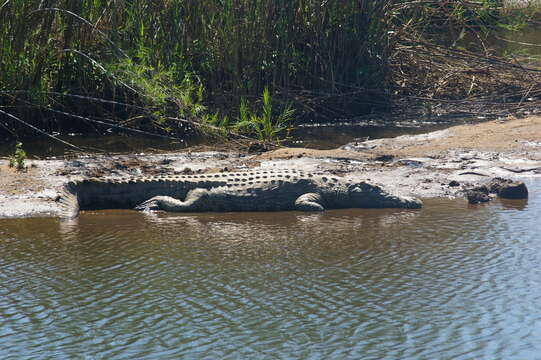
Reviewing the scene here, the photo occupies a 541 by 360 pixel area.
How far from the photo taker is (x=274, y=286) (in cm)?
467

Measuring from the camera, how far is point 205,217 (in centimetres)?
658

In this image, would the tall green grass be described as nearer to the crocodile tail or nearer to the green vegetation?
the green vegetation

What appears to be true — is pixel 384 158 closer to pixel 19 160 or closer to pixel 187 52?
pixel 187 52

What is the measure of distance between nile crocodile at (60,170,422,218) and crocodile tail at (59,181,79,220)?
0.01 metres

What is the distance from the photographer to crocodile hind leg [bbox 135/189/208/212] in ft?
22.1

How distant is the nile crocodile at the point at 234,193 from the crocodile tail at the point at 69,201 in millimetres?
12

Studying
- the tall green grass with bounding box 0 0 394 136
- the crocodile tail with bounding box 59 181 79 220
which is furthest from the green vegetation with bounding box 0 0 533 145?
the crocodile tail with bounding box 59 181 79 220

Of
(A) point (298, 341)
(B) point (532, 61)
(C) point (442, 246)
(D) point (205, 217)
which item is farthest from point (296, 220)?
(B) point (532, 61)

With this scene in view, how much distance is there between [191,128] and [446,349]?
6246 millimetres

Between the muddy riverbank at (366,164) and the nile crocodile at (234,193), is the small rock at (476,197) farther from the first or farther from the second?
the nile crocodile at (234,193)

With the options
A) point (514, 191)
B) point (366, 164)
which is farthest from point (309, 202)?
point (514, 191)

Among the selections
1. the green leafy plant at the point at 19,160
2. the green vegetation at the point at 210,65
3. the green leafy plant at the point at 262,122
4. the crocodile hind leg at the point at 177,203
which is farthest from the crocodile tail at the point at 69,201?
the green leafy plant at the point at 262,122

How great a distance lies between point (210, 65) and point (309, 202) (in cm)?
380

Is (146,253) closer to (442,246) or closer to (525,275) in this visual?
(442,246)
